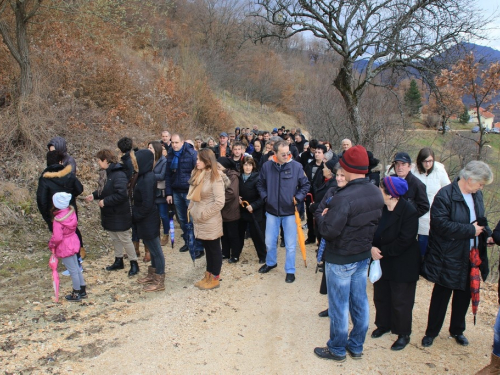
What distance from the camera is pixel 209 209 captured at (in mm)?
4719

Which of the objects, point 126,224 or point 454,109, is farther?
point 454,109

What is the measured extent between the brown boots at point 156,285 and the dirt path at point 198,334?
0.30ft

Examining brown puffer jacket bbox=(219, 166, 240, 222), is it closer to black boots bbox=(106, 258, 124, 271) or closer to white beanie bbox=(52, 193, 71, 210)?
black boots bbox=(106, 258, 124, 271)

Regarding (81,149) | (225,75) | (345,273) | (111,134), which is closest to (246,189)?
(345,273)

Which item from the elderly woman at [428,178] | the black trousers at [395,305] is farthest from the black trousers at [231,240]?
the elderly woman at [428,178]

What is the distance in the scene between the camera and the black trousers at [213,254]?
4898 mm

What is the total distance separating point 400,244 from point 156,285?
3.23 m

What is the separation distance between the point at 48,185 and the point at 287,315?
12.4ft

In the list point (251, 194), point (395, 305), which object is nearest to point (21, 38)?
point (251, 194)

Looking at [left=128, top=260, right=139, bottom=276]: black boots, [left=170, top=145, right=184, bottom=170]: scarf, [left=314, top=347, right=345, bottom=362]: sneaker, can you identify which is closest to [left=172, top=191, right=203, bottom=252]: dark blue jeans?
[left=170, top=145, right=184, bottom=170]: scarf

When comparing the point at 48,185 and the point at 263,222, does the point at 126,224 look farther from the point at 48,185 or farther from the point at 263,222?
the point at 263,222

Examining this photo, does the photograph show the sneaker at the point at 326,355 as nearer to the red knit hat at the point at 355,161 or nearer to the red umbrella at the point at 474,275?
the red umbrella at the point at 474,275

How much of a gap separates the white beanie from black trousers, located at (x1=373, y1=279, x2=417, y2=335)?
3797 mm

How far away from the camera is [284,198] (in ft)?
17.0
